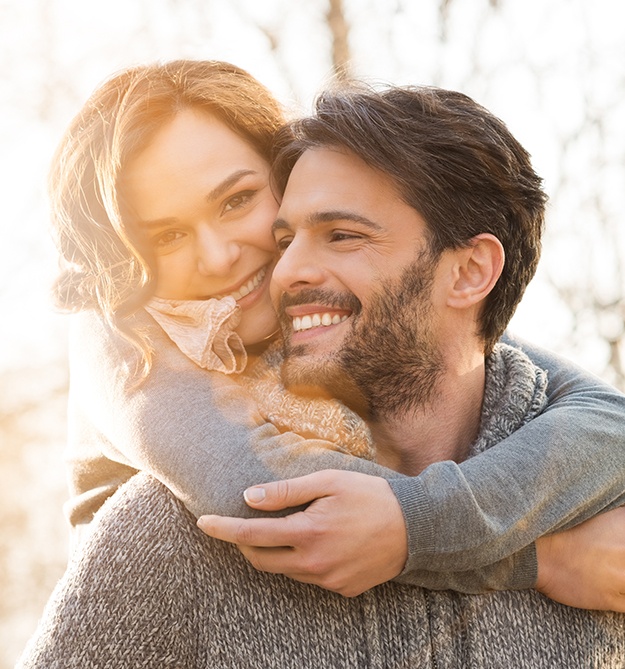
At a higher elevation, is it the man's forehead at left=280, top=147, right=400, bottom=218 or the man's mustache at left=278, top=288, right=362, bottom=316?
the man's forehead at left=280, top=147, right=400, bottom=218

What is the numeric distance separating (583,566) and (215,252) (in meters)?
1.26

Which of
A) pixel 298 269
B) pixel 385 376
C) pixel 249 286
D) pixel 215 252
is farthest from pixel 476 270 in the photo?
pixel 215 252

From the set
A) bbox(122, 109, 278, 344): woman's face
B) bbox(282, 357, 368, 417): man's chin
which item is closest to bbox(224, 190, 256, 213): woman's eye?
bbox(122, 109, 278, 344): woman's face

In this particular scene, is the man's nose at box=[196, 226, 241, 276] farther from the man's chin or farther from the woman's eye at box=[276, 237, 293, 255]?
the man's chin

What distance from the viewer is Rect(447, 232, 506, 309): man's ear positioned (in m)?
2.69

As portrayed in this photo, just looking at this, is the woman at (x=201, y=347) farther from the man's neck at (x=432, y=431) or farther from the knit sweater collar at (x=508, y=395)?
the man's neck at (x=432, y=431)

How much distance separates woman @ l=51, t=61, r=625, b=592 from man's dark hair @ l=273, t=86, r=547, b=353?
0.83 ft

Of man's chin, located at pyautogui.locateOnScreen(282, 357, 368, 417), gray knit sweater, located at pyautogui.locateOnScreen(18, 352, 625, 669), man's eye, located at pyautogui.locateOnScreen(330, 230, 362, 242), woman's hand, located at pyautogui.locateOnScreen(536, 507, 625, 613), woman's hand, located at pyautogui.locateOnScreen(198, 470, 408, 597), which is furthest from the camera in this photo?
man's eye, located at pyautogui.locateOnScreen(330, 230, 362, 242)

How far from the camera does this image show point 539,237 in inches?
113

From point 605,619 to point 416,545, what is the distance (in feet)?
2.42

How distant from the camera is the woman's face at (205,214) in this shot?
2594 mm

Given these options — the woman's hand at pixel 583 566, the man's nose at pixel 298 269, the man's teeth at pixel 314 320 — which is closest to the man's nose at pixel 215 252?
the man's nose at pixel 298 269

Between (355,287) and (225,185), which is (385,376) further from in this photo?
(225,185)

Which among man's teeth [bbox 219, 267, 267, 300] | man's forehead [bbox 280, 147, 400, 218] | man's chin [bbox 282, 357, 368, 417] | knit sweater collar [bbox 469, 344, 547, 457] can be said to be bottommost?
knit sweater collar [bbox 469, 344, 547, 457]
